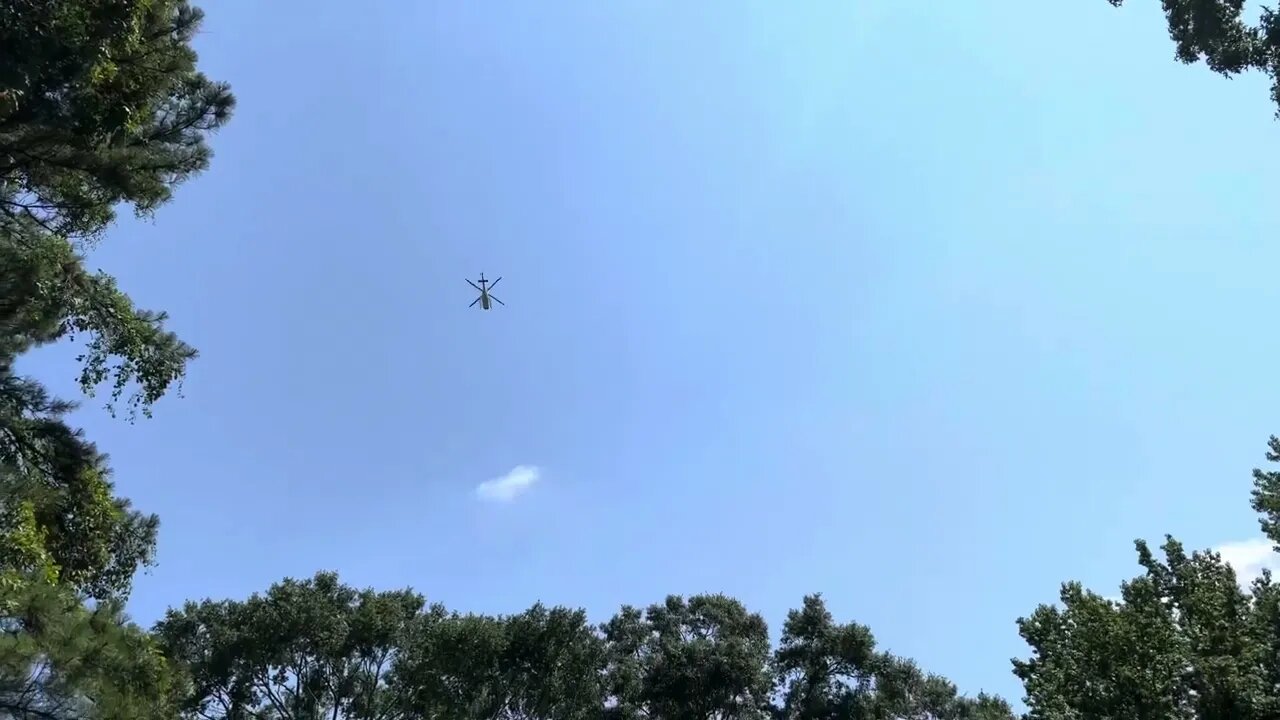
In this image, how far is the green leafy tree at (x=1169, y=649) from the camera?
13.3 m

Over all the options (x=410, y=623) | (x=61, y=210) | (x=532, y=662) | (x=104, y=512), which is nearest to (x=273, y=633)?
(x=410, y=623)

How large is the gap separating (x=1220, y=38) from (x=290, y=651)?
3047 cm

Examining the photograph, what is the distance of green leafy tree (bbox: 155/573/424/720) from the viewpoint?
88.4ft

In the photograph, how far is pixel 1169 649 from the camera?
14.4 metres

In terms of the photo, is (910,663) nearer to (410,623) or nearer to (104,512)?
(410,623)

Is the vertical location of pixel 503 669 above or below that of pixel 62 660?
above

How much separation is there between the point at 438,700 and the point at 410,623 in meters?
3.28

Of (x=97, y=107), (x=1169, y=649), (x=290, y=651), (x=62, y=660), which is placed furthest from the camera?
(x=290, y=651)

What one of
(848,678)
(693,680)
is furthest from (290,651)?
(848,678)

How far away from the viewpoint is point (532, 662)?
27.5 metres

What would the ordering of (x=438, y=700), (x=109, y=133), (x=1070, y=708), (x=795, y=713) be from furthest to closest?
(x=795, y=713) → (x=438, y=700) → (x=1070, y=708) → (x=109, y=133)

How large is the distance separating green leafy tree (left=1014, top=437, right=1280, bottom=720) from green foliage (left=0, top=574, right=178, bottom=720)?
14.7 meters

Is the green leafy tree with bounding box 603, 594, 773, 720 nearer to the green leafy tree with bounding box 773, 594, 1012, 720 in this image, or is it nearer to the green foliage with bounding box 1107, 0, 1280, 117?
the green leafy tree with bounding box 773, 594, 1012, 720

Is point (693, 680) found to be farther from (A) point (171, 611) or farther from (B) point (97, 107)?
(B) point (97, 107)
